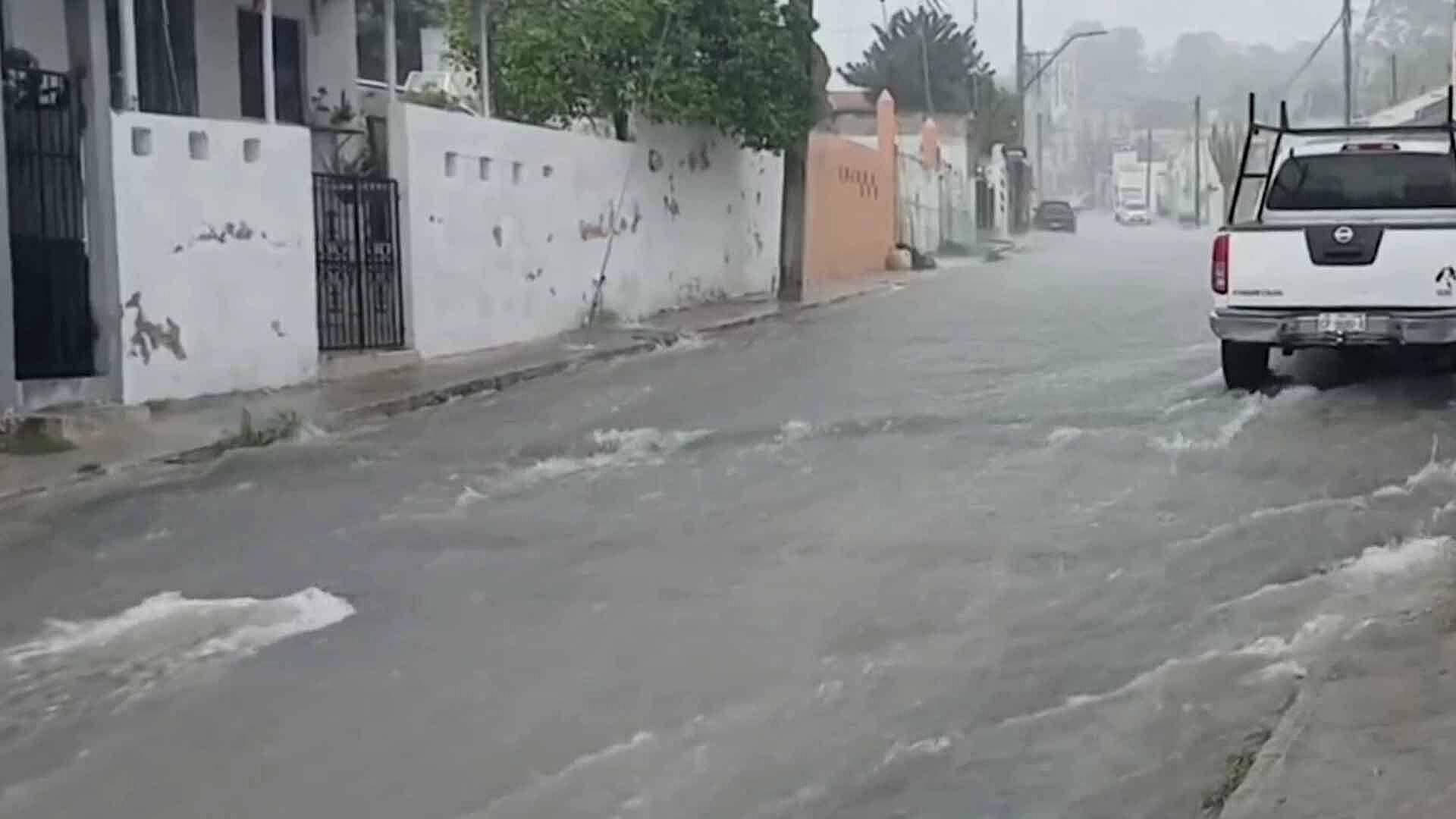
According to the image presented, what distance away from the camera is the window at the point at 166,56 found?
18938mm

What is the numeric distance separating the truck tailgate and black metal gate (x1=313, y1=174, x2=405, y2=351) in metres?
8.46

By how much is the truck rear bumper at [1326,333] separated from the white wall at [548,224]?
8.43m

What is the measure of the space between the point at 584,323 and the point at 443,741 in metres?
17.6

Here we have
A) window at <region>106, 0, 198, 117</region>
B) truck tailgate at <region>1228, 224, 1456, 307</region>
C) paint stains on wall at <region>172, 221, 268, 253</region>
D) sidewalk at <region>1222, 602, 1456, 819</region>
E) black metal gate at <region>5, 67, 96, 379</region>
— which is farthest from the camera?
window at <region>106, 0, 198, 117</region>

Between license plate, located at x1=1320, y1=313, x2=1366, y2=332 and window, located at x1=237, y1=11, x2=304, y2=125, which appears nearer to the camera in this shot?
license plate, located at x1=1320, y1=313, x2=1366, y2=332

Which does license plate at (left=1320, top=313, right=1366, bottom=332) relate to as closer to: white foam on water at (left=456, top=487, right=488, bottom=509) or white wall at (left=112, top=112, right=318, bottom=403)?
white foam on water at (left=456, top=487, right=488, bottom=509)

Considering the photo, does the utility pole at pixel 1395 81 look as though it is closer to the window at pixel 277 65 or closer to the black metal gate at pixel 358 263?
the window at pixel 277 65

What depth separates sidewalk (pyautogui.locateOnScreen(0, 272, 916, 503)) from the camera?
12383 millimetres

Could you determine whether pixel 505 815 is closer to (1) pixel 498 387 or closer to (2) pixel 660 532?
(2) pixel 660 532

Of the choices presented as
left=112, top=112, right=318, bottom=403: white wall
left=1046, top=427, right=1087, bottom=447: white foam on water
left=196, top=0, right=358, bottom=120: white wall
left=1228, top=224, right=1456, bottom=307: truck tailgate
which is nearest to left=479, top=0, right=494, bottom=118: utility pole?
left=196, top=0, right=358, bottom=120: white wall

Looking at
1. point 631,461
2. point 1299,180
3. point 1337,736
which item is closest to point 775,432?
point 631,461

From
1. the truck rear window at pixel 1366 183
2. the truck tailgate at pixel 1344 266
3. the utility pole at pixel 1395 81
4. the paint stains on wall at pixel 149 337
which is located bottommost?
the paint stains on wall at pixel 149 337

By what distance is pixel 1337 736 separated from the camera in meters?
5.59

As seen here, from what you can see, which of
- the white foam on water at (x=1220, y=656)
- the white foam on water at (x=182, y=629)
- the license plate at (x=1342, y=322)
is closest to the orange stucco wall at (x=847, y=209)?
the license plate at (x=1342, y=322)
